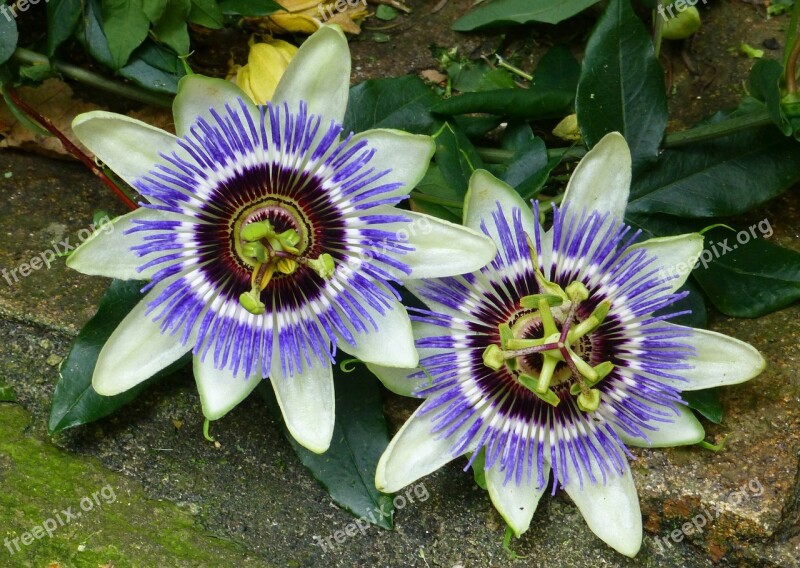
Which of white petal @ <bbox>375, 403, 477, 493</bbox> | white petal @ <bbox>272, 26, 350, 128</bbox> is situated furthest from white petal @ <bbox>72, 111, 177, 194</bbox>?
white petal @ <bbox>375, 403, 477, 493</bbox>

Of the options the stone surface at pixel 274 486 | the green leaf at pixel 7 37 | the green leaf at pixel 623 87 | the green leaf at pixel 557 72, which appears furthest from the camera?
the green leaf at pixel 557 72

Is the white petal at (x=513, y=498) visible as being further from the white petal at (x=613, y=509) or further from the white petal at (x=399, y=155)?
the white petal at (x=399, y=155)

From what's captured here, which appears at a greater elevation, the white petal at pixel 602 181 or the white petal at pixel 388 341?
the white petal at pixel 602 181

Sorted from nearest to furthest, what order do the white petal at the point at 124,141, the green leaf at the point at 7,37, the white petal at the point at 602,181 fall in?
the white petal at the point at 124,141 < the white petal at the point at 602,181 < the green leaf at the point at 7,37

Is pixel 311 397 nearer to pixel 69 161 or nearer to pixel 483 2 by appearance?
pixel 69 161

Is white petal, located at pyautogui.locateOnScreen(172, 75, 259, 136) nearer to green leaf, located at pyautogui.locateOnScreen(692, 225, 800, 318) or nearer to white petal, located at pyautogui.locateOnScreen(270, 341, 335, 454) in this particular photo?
white petal, located at pyautogui.locateOnScreen(270, 341, 335, 454)

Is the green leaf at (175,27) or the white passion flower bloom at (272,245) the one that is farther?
the green leaf at (175,27)

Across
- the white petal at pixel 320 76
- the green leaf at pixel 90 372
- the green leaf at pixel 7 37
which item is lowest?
the green leaf at pixel 90 372

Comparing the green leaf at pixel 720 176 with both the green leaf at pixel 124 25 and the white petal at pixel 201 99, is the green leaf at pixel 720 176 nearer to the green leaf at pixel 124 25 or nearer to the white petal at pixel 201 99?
the white petal at pixel 201 99

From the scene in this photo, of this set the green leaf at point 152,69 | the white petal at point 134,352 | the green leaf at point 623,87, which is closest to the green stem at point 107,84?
the green leaf at point 152,69
